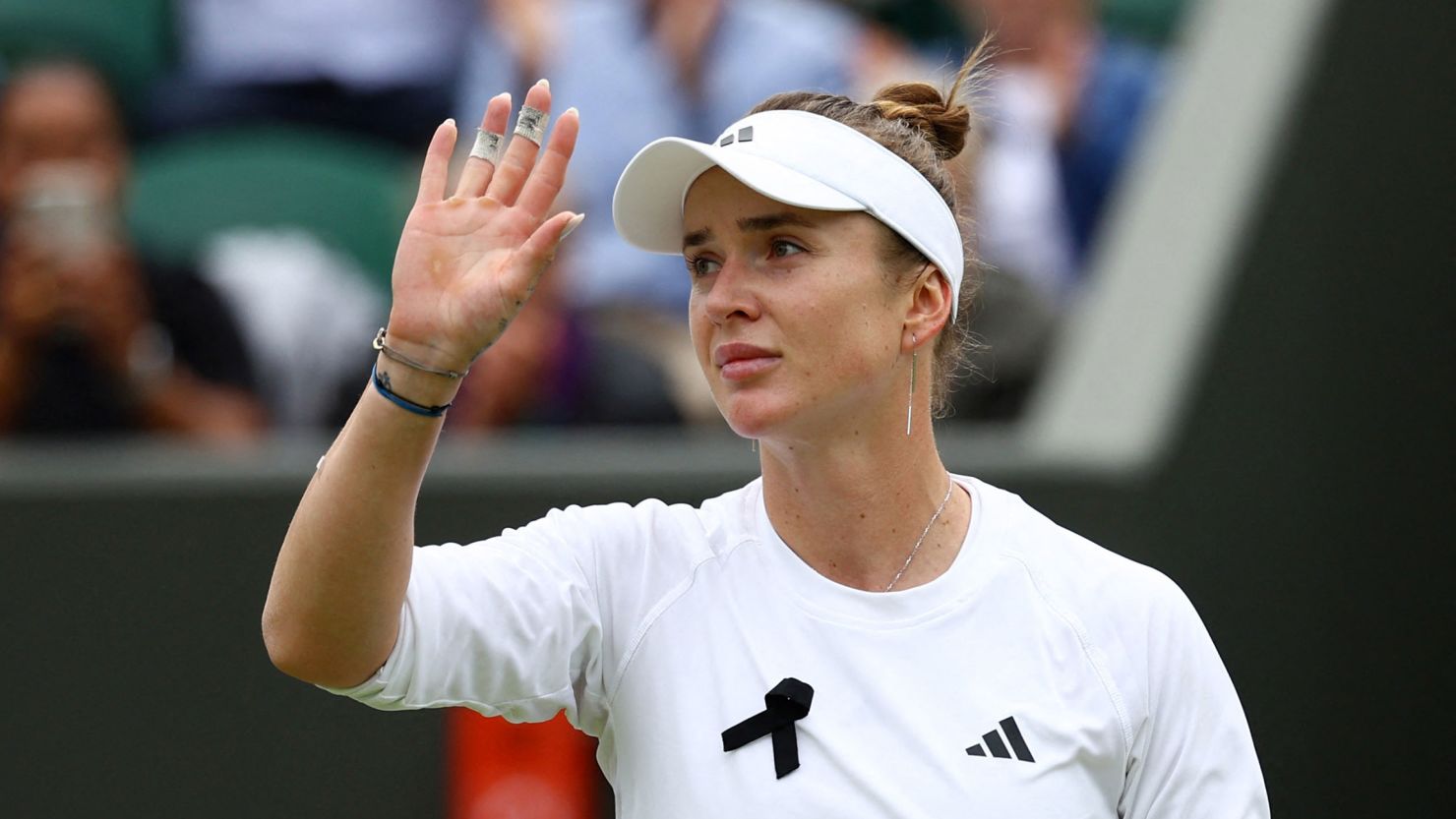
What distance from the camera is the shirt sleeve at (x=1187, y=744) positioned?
2.05m

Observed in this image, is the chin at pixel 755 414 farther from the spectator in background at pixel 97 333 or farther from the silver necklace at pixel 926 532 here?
the spectator in background at pixel 97 333

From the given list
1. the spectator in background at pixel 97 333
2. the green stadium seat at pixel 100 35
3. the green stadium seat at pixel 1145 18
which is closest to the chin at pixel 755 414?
the spectator in background at pixel 97 333

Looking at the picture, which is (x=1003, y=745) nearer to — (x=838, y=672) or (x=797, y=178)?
(x=838, y=672)

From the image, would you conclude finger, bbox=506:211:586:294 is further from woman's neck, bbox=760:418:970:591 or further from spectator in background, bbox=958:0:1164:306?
spectator in background, bbox=958:0:1164:306

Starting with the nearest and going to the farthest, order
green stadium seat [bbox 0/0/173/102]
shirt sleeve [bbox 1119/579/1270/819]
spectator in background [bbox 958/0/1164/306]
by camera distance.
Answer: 1. shirt sleeve [bbox 1119/579/1270/819]
2. spectator in background [bbox 958/0/1164/306]
3. green stadium seat [bbox 0/0/173/102]

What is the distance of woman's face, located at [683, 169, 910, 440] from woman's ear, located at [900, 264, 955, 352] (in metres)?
0.05

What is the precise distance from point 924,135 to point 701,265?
35 centimetres

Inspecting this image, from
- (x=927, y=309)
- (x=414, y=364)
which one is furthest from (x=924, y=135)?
(x=414, y=364)

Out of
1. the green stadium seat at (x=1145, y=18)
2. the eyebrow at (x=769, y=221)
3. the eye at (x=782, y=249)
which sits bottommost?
the eye at (x=782, y=249)

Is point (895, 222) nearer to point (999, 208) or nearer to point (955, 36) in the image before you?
point (999, 208)

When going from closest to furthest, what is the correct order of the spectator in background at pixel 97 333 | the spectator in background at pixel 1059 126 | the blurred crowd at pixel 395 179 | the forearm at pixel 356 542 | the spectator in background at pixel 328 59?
the forearm at pixel 356 542
the spectator in background at pixel 97 333
the blurred crowd at pixel 395 179
the spectator in background at pixel 1059 126
the spectator in background at pixel 328 59

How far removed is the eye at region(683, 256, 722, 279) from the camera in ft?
7.14

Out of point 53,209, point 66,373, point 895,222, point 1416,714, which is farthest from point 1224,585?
point 53,209

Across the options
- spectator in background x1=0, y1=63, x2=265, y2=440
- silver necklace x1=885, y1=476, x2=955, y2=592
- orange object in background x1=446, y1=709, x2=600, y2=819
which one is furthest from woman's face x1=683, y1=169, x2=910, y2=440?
spectator in background x1=0, y1=63, x2=265, y2=440
